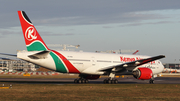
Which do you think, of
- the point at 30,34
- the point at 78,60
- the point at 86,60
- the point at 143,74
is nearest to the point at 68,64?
the point at 78,60

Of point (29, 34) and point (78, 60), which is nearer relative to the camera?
point (29, 34)

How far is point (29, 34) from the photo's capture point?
3306 centimetres

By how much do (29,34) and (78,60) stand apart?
7.50m

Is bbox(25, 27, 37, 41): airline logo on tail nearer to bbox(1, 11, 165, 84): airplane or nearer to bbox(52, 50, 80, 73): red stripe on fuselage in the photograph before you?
bbox(1, 11, 165, 84): airplane

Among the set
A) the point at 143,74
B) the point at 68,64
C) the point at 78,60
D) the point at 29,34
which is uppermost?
the point at 29,34

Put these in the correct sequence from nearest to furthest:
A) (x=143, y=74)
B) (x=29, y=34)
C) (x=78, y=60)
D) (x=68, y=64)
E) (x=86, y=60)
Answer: (x=29, y=34)
(x=68, y=64)
(x=78, y=60)
(x=143, y=74)
(x=86, y=60)

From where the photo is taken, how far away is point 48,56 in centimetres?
3338

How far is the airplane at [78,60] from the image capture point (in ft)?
108

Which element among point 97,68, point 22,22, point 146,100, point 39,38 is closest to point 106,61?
point 97,68

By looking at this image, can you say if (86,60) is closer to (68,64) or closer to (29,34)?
(68,64)

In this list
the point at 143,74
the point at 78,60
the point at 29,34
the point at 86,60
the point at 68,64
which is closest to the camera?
the point at 29,34

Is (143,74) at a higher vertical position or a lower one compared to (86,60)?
lower

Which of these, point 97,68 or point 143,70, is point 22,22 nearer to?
point 97,68

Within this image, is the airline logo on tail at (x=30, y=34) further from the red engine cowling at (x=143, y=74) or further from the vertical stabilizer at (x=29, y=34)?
the red engine cowling at (x=143, y=74)
